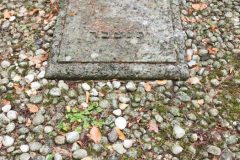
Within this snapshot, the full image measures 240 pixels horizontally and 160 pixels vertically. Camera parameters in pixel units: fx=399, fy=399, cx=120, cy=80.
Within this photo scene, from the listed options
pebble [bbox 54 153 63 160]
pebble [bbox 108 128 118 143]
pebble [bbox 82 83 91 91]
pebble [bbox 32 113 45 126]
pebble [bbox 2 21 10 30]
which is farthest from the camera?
pebble [bbox 2 21 10 30]

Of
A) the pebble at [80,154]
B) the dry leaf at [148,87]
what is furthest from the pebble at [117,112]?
the pebble at [80,154]

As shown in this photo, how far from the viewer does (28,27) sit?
4242 mm

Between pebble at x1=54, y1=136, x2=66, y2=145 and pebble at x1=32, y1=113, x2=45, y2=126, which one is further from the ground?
pebble at x1=32, y1=113, x2=45, y2=126

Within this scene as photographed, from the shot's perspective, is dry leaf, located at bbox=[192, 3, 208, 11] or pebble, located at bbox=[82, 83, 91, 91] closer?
pebble, located at bbox=[82, 83, 91, 91]

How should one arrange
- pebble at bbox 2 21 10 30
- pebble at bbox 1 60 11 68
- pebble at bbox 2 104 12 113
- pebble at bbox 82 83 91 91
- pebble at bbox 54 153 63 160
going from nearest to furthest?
1. pebble at bbox 54 153 63 160
2. pebble at bbox 2 104 12 113
3. pebble at bbox 82 83 91 91
4. pebble at bbox 1 60 11 68
5. pebble at bbox 2 21 10 30

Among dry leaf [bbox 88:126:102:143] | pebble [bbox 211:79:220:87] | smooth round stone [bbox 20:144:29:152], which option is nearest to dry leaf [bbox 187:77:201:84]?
pebble [bbox 211:79:220:87]

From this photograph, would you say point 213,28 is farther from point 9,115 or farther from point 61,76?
point 9,115

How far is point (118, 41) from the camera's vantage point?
3.94m

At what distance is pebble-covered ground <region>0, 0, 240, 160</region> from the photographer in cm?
327

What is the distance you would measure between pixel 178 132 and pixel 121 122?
0.49 metres

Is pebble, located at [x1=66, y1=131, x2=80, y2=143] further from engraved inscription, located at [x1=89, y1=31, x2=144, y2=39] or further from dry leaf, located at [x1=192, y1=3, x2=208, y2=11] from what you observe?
dry leaf, located at [x1=192, y1=3, x2=208, y2=11]

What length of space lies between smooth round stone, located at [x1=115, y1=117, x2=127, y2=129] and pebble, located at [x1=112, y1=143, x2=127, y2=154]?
17 cm

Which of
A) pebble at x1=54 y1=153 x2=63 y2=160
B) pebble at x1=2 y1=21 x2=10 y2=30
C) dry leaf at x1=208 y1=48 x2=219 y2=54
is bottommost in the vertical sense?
pebble at x1=54 y1=153 x2=63 y2=160

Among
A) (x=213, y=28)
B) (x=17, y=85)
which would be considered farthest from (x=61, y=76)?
(x=213, y=28)
